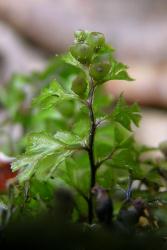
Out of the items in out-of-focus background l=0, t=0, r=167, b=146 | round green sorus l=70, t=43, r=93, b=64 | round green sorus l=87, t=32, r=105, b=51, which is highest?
round green sorus l=87, t=32, r=105, b=51

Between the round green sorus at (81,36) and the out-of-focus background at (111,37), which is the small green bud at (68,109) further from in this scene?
the out-of-focus background at (111,37)

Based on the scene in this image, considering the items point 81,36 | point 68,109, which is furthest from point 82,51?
point 68,109

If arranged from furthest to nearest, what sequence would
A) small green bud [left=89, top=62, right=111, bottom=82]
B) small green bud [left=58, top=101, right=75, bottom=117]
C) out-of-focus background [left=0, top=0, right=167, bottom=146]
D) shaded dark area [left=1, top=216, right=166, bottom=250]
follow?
out-of-focus background [left=0, top=0, right=167, bottom=146]
small green bud [left=58, top=101, right=75, bottom=117]
small green bud [left=89, top=62, right=111, bottom=82]
shaded dark area [left=1, top=216, right=166, bottom=250]

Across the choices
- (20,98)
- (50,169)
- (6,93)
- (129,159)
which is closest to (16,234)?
(50,169)

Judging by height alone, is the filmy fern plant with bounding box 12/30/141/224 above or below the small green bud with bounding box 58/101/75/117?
above

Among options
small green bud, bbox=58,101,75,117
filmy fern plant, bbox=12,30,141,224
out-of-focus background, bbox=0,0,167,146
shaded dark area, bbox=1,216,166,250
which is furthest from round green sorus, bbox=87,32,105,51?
out-of-focus background, bbox=0,0,167,146

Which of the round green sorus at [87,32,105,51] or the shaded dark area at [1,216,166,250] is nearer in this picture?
the shaded dark area at [1,216,166,250]

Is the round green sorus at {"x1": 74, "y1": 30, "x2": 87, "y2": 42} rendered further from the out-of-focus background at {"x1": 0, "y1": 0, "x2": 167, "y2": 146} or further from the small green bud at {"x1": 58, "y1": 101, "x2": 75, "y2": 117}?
the out-of-focus background at {"x1": 0, "y1": 0, "x2": 167, "y2": 146}

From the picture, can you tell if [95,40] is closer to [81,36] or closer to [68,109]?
[81,36]
